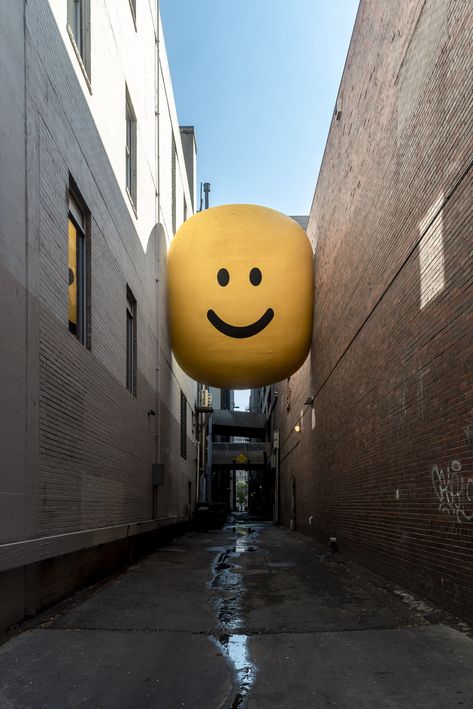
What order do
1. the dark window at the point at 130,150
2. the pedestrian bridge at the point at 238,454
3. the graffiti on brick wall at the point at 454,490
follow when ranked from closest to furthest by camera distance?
the graffiti on brick wall at the point at 454,490 < the dark window at the point at 130,150 < the pedestrian bridge at the point at 238,454

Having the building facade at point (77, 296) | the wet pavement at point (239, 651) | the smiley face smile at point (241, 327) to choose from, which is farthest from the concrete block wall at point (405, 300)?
the building facade at point (77, 296)

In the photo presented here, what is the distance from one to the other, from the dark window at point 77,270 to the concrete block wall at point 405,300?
14.2ft

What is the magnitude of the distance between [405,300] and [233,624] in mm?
4420

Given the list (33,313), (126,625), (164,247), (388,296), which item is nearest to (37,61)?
(33,313)

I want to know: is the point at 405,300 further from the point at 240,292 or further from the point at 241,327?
the point at 241,327

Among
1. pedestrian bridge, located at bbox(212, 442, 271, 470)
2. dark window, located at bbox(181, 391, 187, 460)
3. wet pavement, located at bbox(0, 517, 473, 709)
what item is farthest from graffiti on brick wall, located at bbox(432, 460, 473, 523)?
pedestrian bridge, located at bbox(212, 442, 271, 470)

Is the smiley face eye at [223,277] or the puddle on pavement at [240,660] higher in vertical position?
the smiley face eye at [223,277]

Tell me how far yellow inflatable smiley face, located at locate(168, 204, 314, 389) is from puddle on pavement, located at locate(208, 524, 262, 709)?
4373 millimetres

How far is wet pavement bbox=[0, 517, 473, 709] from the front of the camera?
4.29 meters

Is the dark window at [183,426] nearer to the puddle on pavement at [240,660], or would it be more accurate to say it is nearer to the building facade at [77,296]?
the building facade at [77,296]

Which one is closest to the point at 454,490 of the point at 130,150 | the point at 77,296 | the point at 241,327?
the point at 77,296

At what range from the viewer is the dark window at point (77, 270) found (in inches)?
339

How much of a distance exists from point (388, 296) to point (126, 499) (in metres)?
5.97

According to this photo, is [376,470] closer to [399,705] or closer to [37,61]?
[399,705]
